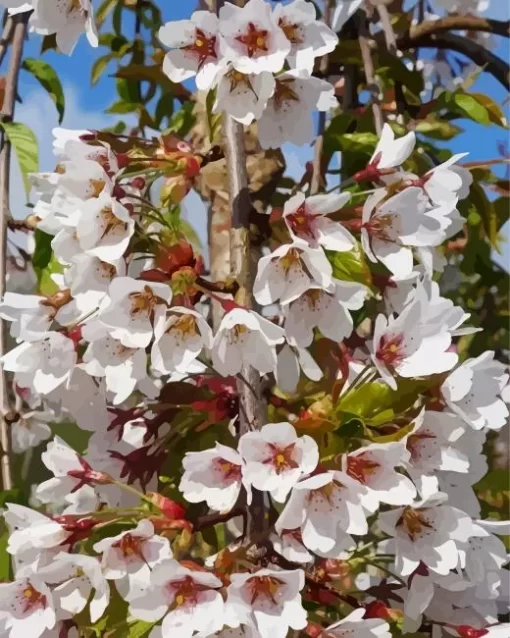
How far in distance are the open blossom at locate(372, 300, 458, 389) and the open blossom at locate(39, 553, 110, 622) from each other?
0.27 meters

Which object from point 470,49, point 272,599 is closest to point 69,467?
point 272,599

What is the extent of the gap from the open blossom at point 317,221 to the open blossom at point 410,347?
7 cm

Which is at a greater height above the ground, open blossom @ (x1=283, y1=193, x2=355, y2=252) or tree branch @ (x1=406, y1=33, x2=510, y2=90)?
tree branch @ (x1=406, y1=33, x2=510, y2=90)

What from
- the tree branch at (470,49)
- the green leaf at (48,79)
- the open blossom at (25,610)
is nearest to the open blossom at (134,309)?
the open blossom at (25,610)

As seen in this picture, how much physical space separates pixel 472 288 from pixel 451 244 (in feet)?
0.69

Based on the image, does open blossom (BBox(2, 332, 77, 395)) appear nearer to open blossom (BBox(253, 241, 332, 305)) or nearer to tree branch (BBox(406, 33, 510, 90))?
open blossom (BBox(253, 241, 332, 305))

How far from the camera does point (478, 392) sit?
2.22 ft

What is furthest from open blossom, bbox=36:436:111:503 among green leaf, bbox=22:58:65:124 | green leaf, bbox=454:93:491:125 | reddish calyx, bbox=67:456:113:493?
green leaf, bbox=454:93:491:125

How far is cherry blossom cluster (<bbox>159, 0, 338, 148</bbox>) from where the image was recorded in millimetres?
625

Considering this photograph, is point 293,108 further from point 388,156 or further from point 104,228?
point 104,228

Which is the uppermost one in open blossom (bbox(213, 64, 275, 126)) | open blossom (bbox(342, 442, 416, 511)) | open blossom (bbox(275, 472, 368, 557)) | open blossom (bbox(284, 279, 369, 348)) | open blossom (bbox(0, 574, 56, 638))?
open blossom (bbox(213, 64, 275, 126))

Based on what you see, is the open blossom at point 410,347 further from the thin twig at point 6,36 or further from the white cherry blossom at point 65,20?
the thin twig at point 6,36

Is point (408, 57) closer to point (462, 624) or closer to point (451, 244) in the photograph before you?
point (451, 244)

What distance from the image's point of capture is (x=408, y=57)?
1292mm
